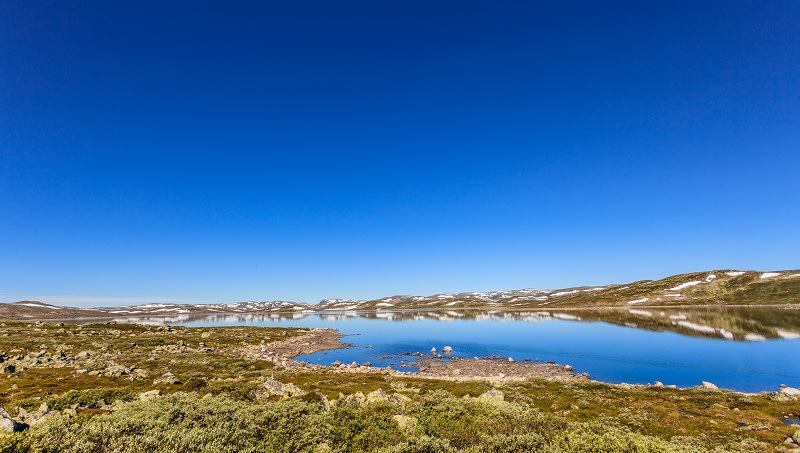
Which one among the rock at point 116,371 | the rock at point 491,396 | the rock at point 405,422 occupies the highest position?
the rock at point 405,422

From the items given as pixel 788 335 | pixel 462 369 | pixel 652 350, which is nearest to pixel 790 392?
pixel 652 350

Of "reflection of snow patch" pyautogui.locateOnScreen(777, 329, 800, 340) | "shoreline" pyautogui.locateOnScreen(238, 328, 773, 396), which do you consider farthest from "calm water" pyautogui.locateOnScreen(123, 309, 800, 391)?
"shoreline" pyautogui.locateOnScreen(238, 328, 773, 396)

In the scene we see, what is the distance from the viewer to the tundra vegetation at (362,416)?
41.0 feet

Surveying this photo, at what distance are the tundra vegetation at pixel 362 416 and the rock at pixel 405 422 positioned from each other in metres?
0.09

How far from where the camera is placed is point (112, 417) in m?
14.5

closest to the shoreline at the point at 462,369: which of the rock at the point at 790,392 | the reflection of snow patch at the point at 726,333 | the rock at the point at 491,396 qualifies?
the rock at the point at 790,392

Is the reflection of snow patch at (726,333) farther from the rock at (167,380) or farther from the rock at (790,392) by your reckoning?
the rock at (167,380)

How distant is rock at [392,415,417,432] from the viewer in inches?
631

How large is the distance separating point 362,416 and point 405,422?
7.01 feet

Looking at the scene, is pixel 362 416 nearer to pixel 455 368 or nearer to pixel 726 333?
pixel 455 368

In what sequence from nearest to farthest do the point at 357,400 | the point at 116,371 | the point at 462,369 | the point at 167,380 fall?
the point at 357,400, the point at 167,380, the point at 116,371, the point at 462,369

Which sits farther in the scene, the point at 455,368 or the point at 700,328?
the point at 700,328

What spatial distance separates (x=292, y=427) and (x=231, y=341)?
9664 centimetres

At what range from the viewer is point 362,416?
17.2 m
